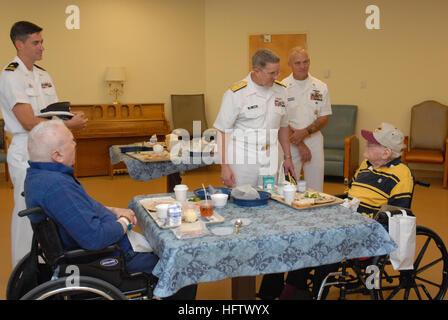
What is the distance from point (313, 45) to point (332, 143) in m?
1.55

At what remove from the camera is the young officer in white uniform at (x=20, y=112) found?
9.65 ft

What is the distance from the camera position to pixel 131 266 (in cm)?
209

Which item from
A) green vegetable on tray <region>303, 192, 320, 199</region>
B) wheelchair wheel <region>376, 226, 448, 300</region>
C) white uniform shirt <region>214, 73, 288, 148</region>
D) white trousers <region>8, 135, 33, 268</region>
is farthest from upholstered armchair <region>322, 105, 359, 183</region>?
white trousers <region>8, 135, 33, 268</region>

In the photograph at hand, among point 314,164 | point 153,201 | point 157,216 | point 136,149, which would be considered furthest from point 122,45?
point 157,216

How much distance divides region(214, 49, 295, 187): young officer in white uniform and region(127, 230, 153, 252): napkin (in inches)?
35.6

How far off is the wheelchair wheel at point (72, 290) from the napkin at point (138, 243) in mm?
318

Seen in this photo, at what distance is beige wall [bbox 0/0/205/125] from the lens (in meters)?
6.77

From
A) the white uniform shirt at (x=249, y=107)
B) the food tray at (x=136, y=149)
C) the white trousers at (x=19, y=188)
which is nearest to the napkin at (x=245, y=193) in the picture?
the white uniform shirt at (x=249, y=107)

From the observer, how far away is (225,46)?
7371mm

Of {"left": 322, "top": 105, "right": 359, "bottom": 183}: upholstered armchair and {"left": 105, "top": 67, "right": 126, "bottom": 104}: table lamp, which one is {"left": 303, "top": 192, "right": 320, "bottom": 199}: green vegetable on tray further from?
{"left": 105, "top": 67, "right": 126, "bottom": 104}: table lamp
